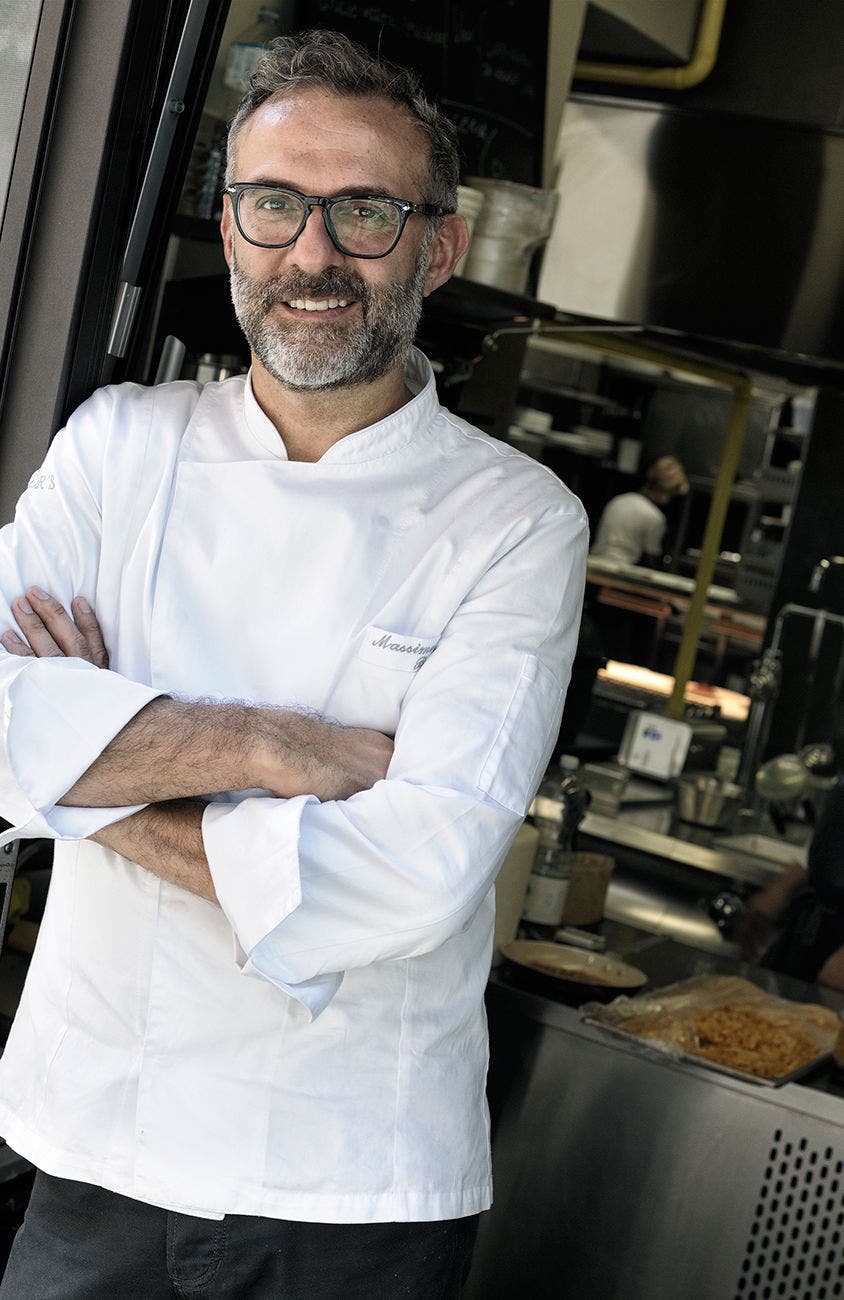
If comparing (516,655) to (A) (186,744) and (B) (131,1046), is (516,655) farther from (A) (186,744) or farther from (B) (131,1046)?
(B) (131,1046)

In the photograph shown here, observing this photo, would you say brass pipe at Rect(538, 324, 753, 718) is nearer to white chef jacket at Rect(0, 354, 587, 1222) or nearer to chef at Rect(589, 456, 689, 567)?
chef at Rect(589, 456, 689, 567)

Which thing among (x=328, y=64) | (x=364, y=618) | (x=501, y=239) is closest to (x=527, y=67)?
(x=501, y=239)

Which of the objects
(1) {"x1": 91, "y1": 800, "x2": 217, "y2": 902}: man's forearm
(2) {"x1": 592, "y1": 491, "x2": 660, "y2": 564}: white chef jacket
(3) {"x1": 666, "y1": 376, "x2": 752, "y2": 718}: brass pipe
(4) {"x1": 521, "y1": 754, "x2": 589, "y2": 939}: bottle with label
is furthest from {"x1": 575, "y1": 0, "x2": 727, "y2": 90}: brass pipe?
(2) {"x1": 592, "y1": 491, "x2": 660, "y2": 564}: white chef jacket

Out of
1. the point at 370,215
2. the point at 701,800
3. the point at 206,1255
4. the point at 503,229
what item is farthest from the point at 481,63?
the point at 701,800

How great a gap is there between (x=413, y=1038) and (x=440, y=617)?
0.41 meters

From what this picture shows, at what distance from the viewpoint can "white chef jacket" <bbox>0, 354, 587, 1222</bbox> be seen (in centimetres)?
133

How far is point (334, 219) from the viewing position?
151 centimetres

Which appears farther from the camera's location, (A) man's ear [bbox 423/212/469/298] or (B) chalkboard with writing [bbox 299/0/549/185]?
(B) chalkboard with writing [bbox 299/0/549/185]

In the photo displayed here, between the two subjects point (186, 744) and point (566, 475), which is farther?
point (566, 475)

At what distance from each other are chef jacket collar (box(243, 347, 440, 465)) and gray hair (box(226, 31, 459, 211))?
0.70 feet

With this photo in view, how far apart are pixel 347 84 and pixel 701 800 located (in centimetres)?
357

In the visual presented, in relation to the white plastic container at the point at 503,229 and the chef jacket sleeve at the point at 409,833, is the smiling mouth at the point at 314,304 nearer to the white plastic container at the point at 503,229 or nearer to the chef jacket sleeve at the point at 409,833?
the chef jacket sleeve at the point at 409,833

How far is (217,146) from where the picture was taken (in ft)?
7.24

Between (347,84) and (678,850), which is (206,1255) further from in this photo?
(678,850)
